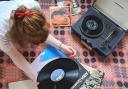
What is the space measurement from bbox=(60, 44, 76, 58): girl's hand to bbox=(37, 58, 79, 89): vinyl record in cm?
7

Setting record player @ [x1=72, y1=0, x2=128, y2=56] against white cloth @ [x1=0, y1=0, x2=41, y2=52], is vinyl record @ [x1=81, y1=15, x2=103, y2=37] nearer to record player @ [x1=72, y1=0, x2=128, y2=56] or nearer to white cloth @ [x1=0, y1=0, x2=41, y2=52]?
record player @ [x1=72, y1=0, x2=128, y2=56]

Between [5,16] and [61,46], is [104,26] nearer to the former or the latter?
[61,46]

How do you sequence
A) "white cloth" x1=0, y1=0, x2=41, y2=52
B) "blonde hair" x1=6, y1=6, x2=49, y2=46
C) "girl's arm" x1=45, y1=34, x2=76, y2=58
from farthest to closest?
"girl's arm" x1=45, y1=34, x2=76, y2=58
"white cloth" x1=0, y1=0, x2=41, y2=52
"blonde hair" x1=6, y1=6, x2=49, y2=46

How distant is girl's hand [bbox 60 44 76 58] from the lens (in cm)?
115

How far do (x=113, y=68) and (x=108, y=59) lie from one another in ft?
0.16

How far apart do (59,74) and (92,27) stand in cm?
→ 29

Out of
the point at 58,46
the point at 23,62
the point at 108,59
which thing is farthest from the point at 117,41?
the point at 23,62

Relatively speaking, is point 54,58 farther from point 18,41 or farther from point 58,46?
point 18,41

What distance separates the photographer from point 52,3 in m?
1.30

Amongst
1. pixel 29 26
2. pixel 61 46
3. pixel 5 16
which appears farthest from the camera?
pixel 61 46

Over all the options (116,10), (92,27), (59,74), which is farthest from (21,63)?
(116,10)

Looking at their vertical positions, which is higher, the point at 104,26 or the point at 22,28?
the point at 22,28

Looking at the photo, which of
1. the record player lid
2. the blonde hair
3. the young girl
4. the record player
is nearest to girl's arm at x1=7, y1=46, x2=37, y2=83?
the young girl

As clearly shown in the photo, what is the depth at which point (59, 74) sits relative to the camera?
1.05 m
